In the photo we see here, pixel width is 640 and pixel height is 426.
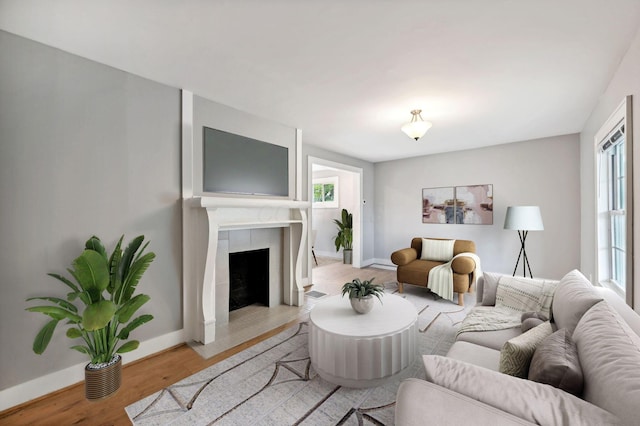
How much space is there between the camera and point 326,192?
281 inches

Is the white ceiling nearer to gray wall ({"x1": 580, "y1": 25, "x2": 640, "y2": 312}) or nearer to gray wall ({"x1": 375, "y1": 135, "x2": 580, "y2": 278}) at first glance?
gray wall ({"x1": 580, "y1": 25, "x2": 640, "y2": 312})

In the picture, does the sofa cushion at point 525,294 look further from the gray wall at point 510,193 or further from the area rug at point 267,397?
the gray wall at point 510,193

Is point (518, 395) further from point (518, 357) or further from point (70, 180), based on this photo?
point (70, 180)

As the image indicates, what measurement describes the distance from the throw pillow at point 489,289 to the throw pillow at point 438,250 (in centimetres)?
174

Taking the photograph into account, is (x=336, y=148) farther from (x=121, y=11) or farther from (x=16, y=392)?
(x=16, y=392)

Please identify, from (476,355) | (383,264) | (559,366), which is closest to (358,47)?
(559,366)

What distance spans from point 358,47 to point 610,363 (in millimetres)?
2116

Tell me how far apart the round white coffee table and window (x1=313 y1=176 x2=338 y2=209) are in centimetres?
491

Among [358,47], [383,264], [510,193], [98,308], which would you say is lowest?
[383,264]

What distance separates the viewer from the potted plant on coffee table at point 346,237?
6176 mm

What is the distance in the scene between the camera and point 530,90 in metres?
2.57

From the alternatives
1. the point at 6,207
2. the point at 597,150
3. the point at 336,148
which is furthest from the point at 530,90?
the point at 6,207

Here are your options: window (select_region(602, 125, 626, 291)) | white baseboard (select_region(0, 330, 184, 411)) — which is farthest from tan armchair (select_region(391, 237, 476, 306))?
white baseboard (select_region(0, 330, 184, 411))

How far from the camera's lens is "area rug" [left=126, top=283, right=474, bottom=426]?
1613 mm
